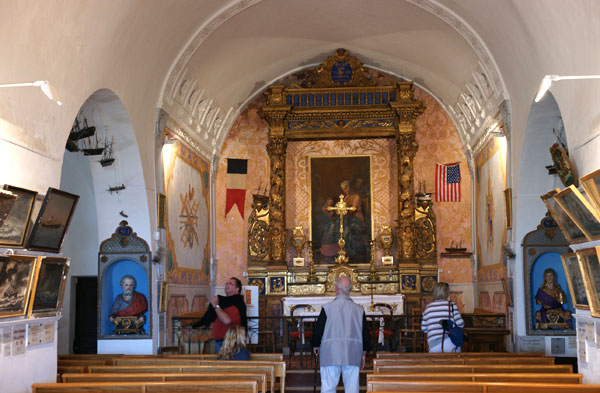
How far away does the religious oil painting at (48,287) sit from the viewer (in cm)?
810

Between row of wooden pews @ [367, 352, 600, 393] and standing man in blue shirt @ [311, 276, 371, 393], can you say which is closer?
row of wooden pews @ [367, 352, 600, 393]

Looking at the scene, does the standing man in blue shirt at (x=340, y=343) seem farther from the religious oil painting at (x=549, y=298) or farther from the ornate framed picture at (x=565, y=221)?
the religious oil painting at (x=549, y=298)

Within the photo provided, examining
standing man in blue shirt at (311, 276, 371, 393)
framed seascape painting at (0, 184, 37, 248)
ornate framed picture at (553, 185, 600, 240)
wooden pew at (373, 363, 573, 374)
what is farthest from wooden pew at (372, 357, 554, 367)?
framed seascape painting at (0, 184, 37, 248)

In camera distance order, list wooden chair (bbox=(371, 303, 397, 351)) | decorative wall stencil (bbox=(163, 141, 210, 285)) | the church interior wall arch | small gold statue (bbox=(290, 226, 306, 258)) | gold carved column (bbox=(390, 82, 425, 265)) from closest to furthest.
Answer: the church interior wall arch, decorative wall stencil (bbox=(163, 141, 210, 285)), wooden chair (bbox=(371, 303, 397, 351)), gold carved column (bbox=(390, 82, 425, 265)), small gold statue (bbox=(290, 226, 306, 258))

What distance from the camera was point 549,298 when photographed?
11523 millimetres

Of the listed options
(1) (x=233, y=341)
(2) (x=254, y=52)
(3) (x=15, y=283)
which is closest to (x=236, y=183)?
(2) (x=254, y=52)

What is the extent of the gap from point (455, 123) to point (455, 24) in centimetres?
471

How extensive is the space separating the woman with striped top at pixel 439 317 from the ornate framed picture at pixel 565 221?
5.36 ft

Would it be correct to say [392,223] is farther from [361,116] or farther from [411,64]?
[411,64]

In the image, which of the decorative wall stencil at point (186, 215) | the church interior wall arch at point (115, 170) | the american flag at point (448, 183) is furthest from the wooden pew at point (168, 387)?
the american flag at point (448, 183)

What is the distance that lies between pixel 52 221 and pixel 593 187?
608 cm

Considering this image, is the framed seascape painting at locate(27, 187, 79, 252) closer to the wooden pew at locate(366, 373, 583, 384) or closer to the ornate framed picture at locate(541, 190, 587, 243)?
the wooden pew at locate(366, 373, 583, 384)

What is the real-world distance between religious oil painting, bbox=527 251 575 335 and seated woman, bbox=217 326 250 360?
5.33 meters

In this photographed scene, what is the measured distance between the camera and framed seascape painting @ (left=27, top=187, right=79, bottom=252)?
800 centimetres
